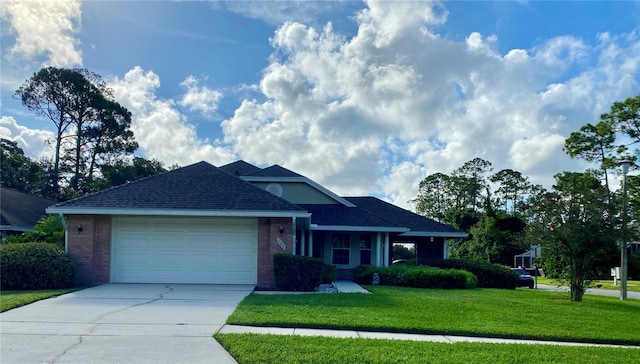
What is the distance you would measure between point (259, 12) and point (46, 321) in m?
10.4

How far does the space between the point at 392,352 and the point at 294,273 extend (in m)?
7.74

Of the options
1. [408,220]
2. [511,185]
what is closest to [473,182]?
[511,185]

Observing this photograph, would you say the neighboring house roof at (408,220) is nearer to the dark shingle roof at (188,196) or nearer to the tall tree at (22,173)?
the dark shingle roof at (188,196)

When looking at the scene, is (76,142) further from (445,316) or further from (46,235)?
(445,316)

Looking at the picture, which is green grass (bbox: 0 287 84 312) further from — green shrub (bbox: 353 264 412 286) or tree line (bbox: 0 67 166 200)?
tree line (bbox: 0 67 166 200)

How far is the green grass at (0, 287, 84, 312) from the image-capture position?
9.97 m

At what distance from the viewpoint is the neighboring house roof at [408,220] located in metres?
23.0

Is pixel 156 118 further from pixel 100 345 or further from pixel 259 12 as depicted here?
pixel 100 345

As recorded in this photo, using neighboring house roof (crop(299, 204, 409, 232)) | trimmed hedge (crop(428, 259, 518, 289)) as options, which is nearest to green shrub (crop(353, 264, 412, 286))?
neighboring house roof (crop(299, 204, 409, 232))

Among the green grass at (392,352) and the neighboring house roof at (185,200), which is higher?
the neighboring house roof at (185,200)

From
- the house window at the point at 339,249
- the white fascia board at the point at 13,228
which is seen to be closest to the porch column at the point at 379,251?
the house window at the point at 339,249

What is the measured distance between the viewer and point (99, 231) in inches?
592

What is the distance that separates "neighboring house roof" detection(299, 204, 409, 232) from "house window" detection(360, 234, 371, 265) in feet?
3.63

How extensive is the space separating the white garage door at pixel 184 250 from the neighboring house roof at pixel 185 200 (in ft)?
1.94
